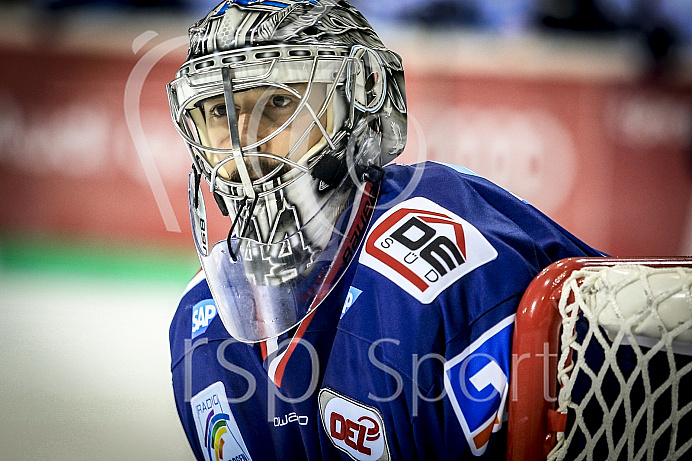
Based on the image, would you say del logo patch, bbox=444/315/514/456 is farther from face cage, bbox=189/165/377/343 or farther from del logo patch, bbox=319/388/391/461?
face cage, bbox=189/165/377/343

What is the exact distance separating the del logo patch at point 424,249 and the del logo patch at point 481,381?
9 centimetres

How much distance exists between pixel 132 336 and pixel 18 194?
494 mm

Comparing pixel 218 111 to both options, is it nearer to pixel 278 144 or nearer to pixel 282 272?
pixel 278 144

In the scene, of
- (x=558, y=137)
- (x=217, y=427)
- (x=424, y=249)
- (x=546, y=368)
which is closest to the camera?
(x=546, y=368)

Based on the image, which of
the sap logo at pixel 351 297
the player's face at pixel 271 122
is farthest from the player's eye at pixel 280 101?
the sap logo at pixel 351 297

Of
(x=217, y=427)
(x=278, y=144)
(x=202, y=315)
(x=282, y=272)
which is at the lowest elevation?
(x=217, y=427)

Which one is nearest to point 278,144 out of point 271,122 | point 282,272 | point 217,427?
point 271,122

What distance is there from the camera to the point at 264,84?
0.91 meters

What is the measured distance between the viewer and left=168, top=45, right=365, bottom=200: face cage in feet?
2.96

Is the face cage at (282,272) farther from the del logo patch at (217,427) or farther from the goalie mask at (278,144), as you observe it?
the del logo patch at (217,427)

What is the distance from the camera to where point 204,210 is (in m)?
1.06

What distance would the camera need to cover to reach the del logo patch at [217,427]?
1028 mm

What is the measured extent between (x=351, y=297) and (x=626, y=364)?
1.25ft

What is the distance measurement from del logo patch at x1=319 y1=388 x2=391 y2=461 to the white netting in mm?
233
